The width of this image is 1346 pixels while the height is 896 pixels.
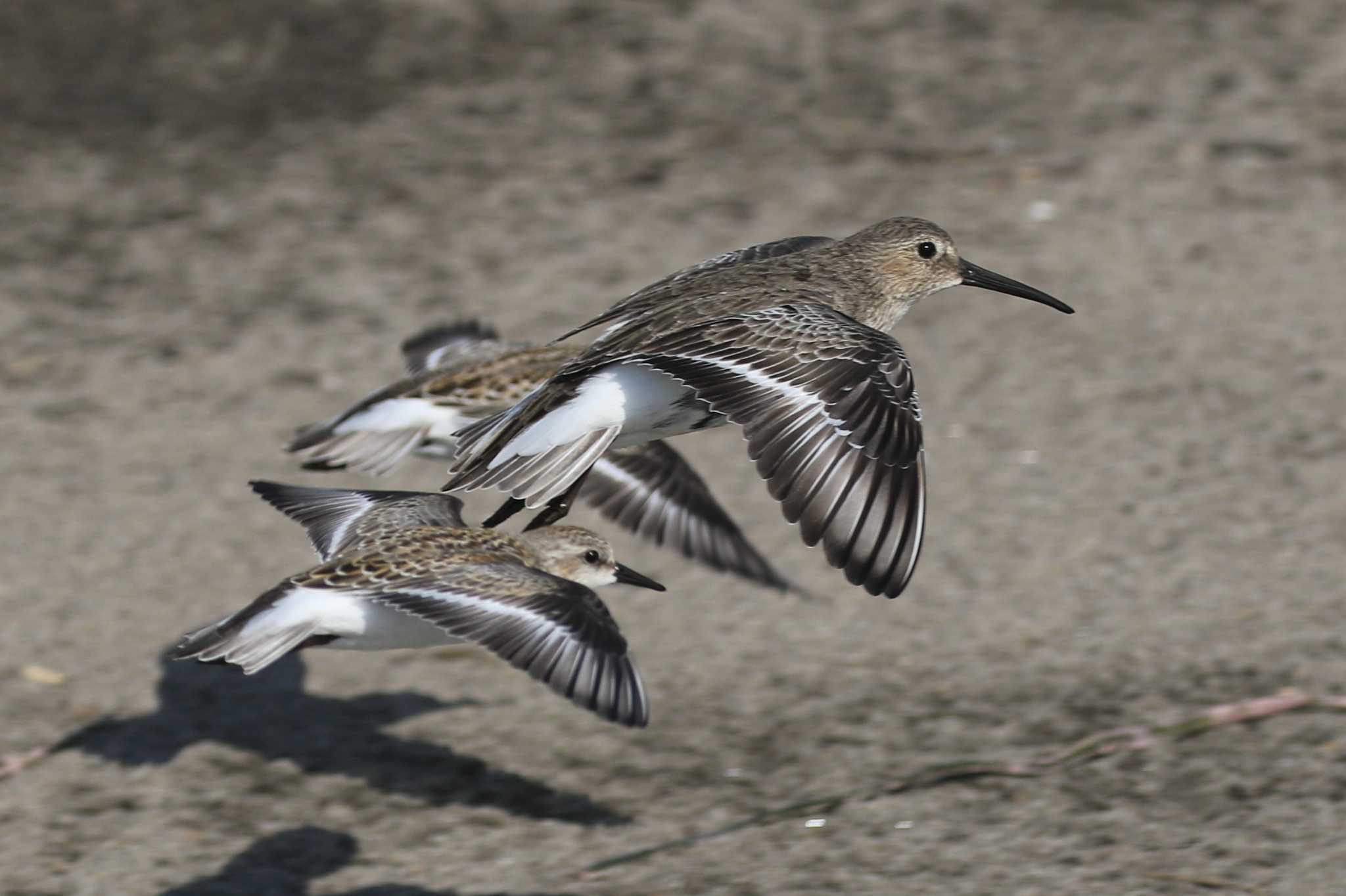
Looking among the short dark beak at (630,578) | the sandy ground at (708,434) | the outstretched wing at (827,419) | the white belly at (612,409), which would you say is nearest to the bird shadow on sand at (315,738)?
the sandy ground at (708,434)

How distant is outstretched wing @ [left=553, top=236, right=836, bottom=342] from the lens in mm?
5926

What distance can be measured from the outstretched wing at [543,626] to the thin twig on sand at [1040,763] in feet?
3.56

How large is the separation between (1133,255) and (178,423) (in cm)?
466

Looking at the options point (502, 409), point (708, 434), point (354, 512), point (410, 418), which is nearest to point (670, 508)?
point (502, 409)

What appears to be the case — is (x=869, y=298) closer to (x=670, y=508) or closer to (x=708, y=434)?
(x=670, y=508)

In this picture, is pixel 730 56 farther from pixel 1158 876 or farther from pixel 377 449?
pixel 1158 876

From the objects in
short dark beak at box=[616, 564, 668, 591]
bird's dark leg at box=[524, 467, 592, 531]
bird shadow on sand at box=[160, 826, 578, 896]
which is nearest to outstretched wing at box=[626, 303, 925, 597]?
bird's dark leg at box=[524, 467, 592, 531]

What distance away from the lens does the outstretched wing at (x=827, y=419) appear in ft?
16.4

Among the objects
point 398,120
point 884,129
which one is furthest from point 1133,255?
point 398,120

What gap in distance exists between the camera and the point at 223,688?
23.9 feet

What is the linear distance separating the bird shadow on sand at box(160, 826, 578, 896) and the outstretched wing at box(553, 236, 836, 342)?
67.8 inches

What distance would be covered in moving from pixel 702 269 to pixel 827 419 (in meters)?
1.11

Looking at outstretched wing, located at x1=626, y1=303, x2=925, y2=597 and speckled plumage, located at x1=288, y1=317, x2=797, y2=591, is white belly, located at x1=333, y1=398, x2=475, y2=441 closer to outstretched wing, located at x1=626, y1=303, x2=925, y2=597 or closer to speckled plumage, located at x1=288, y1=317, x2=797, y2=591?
speckled plumage, located at x1=288, y1=317, x2=797, y2=591

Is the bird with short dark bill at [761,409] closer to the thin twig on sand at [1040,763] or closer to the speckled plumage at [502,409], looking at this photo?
the speckled plumage at [502,409]
